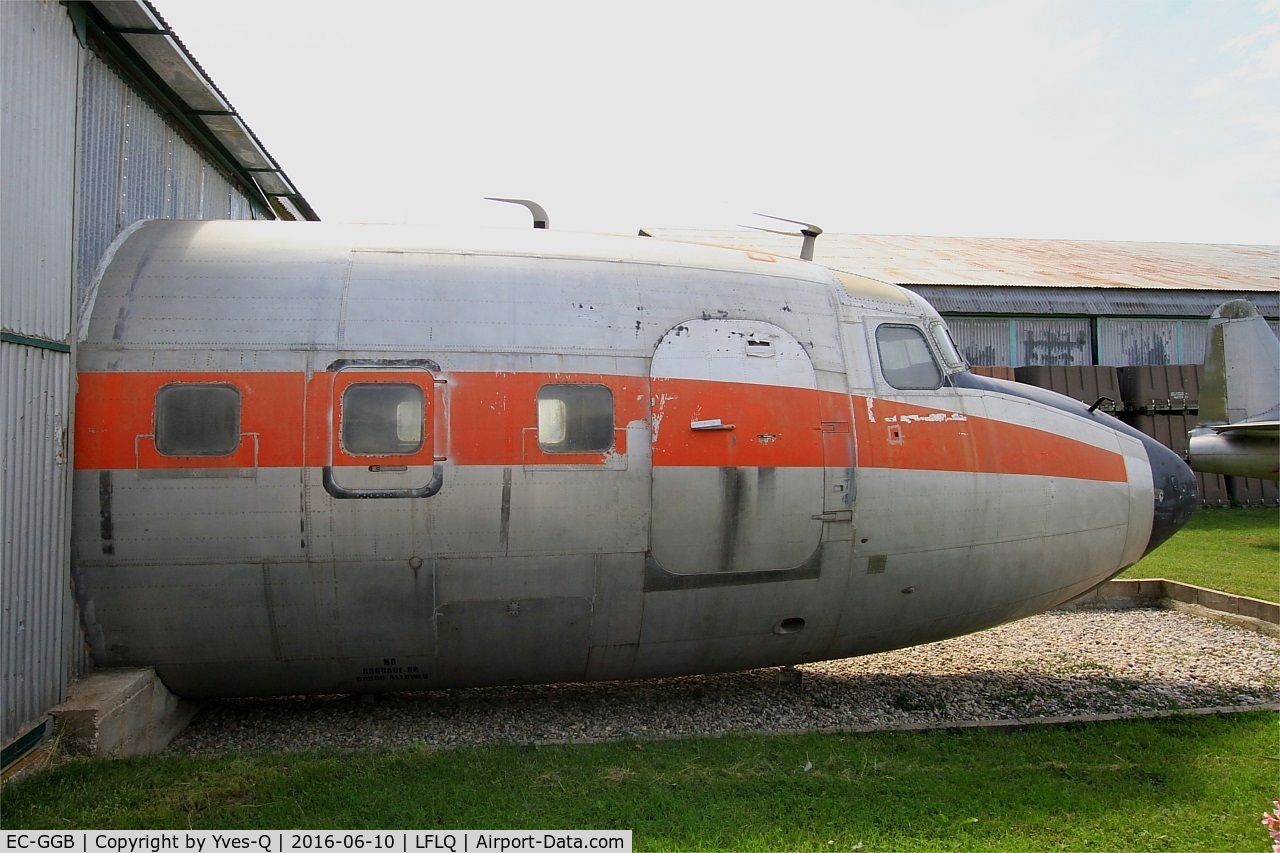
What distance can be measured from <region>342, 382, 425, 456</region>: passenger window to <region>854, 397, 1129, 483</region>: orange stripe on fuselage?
3.92 meters

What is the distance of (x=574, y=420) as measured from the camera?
271 inches

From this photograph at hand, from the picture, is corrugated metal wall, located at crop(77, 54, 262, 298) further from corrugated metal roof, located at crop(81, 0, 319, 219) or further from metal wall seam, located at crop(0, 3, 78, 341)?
metal wall seam, located at crop(0, 3, 78, 341)

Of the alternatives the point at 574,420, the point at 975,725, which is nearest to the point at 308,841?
the point at 574,420

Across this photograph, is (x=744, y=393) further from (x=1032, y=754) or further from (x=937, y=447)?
(x=1032, y=754)

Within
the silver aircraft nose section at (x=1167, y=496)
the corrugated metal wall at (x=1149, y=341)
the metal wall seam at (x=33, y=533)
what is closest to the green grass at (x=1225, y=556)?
the silver aircraft nose section at (x=1167, y=496)

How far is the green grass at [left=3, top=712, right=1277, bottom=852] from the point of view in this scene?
555cm

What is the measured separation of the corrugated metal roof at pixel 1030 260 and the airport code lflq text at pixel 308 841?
20873 mm

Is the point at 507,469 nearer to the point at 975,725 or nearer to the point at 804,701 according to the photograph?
the point at 804,701

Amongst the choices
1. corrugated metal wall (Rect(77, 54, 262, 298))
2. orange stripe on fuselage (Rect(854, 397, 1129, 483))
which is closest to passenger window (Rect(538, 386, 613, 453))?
orange stripe on fuselage (Rect(854, 397, 1129, 483))

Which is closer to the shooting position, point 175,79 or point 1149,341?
point 175,79

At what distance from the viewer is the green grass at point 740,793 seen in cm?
555

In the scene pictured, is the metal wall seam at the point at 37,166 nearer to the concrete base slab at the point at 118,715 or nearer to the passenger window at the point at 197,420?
the passenger window at the point at 197,420

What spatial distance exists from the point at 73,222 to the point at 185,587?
300 cm

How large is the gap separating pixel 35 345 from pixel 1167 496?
10424 mm
